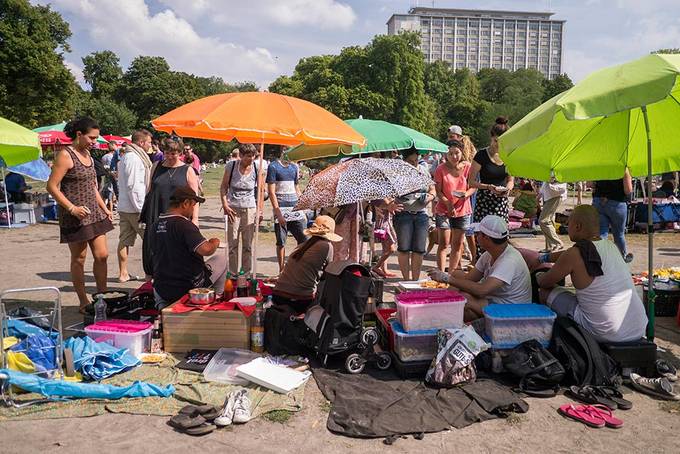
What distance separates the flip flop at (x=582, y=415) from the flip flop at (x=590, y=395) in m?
0.13

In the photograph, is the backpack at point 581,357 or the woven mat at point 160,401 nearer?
the woven mat at point 160,401

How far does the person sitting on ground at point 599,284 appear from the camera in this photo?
419 centimetres

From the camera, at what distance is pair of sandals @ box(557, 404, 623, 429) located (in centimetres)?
353

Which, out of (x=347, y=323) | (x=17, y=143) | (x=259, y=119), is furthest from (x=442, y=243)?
(x=17, y=143)

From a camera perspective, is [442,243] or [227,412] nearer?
[227,412]

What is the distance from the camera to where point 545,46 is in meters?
157

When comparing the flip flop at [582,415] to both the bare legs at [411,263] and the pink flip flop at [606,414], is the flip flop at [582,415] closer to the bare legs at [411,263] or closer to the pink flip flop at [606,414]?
the pink flip flop at [606,414]

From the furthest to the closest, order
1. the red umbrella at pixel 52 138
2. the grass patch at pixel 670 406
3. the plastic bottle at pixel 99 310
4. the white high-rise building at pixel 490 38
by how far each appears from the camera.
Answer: the white high-rise building at pixel 490 38
the red umbrella at pixel 52 138
the plastic bottle at pixel 99 310
the grass patch at pixel 670 406

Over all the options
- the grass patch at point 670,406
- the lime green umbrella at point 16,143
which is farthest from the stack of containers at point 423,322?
the lime green umbrella at point 16,143

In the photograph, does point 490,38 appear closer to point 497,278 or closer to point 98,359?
point 497,278

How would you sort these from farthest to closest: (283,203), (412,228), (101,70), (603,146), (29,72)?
(101,70) < (29,72) < (283,203) < (412,228) < (603,146)

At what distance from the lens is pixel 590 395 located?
3867mm

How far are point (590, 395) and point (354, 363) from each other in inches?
72.7

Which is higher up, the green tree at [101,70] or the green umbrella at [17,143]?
the green tree at [101,70]
